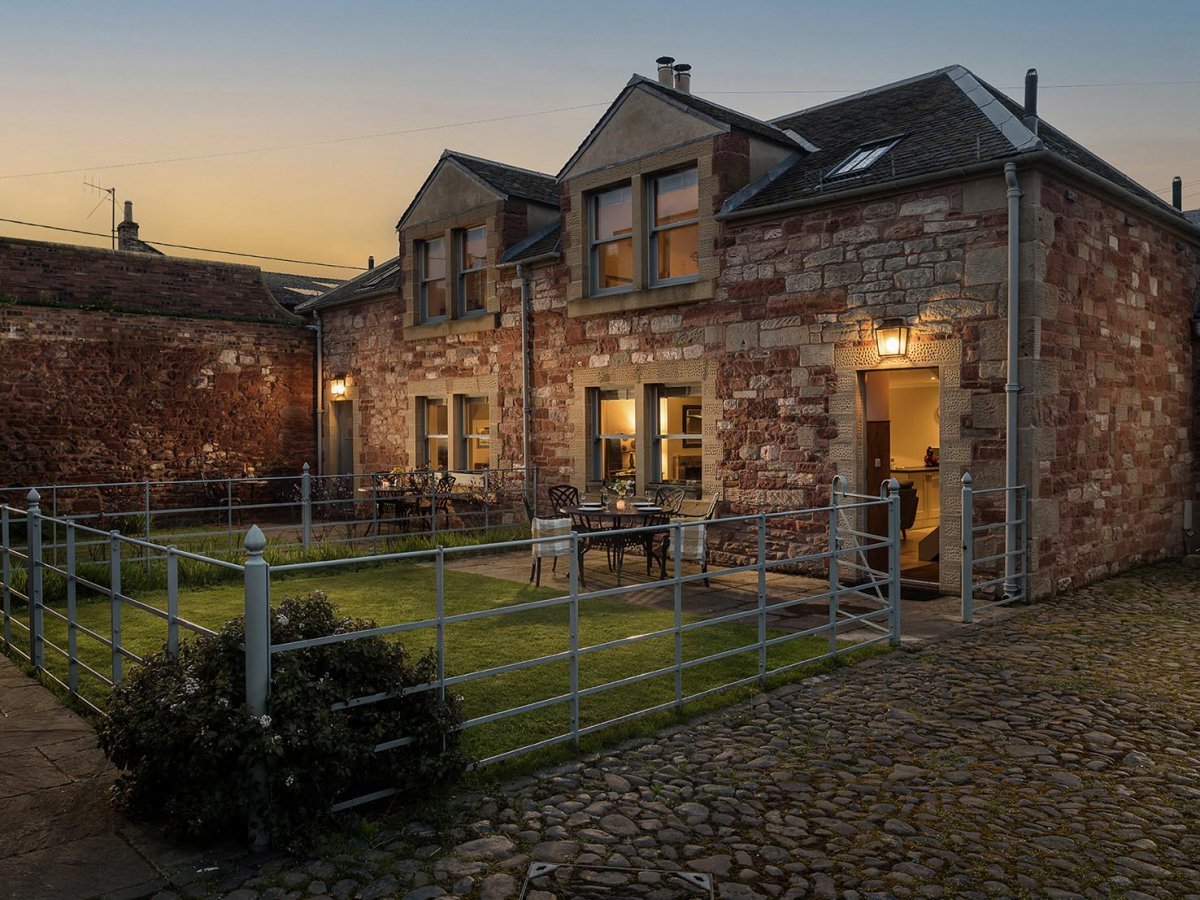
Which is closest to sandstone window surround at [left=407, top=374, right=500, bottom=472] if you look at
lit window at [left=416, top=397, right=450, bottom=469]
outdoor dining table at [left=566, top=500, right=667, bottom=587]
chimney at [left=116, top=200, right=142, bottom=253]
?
lit window at [left=416, top=397, right=450, bottom=469]

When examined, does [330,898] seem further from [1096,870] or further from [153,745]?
[1096,870]

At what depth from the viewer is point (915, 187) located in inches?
A: 373

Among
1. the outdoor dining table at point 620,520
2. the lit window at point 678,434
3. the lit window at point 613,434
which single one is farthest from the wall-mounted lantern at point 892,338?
the lit window at point 613,434

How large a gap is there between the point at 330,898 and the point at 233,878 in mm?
445

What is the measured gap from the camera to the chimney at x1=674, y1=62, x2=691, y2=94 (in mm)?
14133

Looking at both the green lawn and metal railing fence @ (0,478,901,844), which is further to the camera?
the green lawn

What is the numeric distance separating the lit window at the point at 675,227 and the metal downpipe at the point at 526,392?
2511 mm

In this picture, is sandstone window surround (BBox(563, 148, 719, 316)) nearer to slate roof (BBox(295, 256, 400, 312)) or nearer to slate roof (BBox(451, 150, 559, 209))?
slate roof (BBox(451, 150, 559, 209))

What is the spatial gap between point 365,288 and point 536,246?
197 inches

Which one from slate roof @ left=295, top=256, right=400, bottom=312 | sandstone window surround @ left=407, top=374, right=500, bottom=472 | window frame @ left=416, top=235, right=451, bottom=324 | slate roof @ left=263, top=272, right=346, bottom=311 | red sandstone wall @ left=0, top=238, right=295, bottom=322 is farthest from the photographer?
slate roof @ left=263, top=272, right=346, bottom=311

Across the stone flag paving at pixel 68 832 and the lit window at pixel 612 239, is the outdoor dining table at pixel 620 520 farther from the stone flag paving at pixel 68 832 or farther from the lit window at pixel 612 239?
the stone flag paving at pixel 68 832

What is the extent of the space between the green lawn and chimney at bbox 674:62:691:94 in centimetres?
844

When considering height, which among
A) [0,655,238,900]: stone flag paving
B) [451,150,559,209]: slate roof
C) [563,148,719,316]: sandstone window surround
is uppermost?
[451,150,559,209]: slate roof

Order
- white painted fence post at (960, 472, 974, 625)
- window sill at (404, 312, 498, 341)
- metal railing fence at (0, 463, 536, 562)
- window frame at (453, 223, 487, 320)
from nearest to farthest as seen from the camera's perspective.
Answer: white painted fence post at (960, 472, 974, 625)
metal railing fence at (0, 463, 536, 562)
window sill at (404, 312, 498, 341)
window frame at (453, 223, 487, 320)
